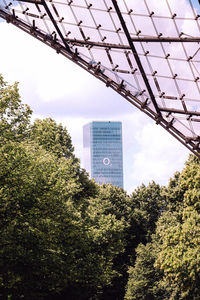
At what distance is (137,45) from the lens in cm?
1312

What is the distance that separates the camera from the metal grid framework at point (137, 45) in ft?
41.9

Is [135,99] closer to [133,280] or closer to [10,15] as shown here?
[10,15]

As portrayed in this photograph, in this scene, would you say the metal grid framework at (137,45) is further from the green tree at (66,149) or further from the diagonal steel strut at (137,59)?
the green tree at (66,149)

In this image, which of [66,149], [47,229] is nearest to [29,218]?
[47,229]

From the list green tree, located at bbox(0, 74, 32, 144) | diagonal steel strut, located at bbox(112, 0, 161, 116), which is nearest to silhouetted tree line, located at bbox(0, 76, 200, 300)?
green tree, located at bbox(0, 74, 32, 144)

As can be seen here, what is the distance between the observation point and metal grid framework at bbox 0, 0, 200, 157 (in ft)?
41.9

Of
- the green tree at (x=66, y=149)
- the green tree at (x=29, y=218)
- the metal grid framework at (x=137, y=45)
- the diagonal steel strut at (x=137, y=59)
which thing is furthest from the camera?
the green tree at (x=66, y=149)

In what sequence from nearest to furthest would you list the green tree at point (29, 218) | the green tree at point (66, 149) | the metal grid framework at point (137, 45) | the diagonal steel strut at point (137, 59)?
the diagonal steel strut at point (137, 59) → the metal grid framework at point (137, 45) → the green tree at point (29, 218) → the green tree at point (66, 149)

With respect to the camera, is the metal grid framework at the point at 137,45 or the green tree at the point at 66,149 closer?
the metal grid framework at the point at 137,45

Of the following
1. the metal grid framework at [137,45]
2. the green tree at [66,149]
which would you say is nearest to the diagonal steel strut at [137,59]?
the metal grid framework at [137,45]

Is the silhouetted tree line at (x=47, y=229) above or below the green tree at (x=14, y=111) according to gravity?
below

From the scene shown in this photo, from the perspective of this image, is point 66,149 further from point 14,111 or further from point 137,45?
point 137,45

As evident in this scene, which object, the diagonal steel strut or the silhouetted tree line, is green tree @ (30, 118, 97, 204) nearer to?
the silhouetted tree line

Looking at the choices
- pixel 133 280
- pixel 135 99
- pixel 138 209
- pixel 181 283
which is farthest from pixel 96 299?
pixel 135 99
